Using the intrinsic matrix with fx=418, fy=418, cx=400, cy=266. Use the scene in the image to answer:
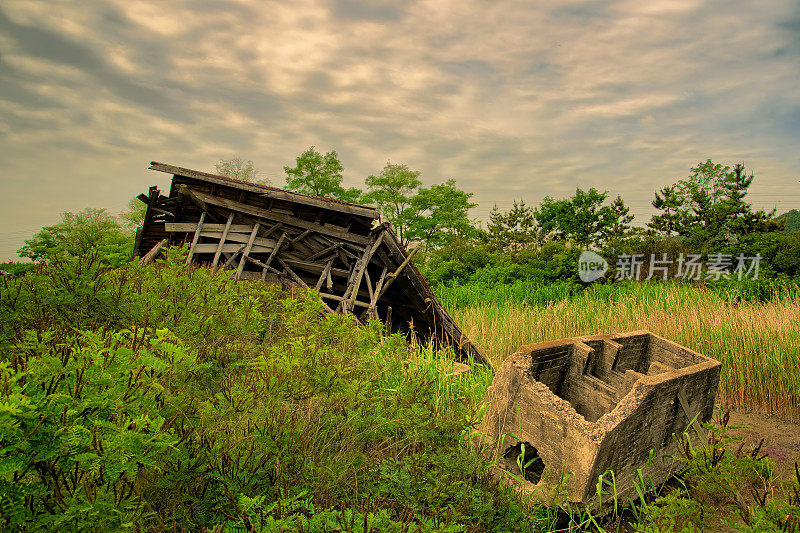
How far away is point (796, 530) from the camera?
206 centimetres

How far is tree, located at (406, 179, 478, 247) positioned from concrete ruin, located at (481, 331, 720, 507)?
3010 centimetres

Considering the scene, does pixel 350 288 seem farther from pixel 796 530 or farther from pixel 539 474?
pixel 796 530

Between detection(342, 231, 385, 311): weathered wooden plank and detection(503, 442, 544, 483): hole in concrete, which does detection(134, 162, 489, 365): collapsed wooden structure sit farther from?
detection(503, 442, 544, 483): hole in concrete

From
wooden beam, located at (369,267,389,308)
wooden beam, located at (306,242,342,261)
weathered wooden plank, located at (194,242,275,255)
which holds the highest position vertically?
wooden beam, located at (306,242,342,261)

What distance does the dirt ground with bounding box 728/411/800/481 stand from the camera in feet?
20.7

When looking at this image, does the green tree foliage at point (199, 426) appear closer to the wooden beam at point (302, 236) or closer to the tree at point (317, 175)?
the wooden beam at point (302, 236)

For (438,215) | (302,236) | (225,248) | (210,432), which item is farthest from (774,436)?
(438,215)

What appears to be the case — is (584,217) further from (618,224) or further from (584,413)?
(584,413)

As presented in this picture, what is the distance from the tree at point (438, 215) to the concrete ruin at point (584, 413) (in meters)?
30.1

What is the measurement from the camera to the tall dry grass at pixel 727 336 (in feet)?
25.9

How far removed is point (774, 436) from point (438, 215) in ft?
96.3

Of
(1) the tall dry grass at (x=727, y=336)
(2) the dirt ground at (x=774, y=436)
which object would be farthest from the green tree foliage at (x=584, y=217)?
(2) the dirt ground at (x=774, y=436)

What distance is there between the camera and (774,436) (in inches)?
280

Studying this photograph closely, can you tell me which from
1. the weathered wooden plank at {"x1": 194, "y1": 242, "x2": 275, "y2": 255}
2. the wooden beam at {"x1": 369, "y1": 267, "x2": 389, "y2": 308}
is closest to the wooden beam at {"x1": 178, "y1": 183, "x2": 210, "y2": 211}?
the weathered wooden plank at {"x1": 194, "y1": 242, "x2": 275, "y2": 255}
